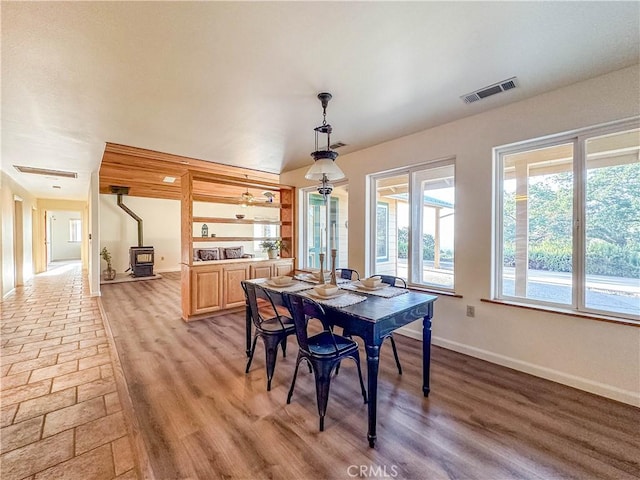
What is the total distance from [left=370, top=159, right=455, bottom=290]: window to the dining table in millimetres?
1148

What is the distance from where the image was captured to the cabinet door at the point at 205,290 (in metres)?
4.30

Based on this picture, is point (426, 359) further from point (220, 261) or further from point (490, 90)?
point (220, 261)

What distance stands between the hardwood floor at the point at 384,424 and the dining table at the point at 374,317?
0.79 feet

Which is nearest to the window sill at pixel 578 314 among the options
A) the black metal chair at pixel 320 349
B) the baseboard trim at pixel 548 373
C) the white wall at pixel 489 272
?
the white wall at pixel 489 272

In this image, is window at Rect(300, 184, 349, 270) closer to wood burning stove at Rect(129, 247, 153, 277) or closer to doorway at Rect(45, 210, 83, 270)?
wood burning stove at Rect(129, 247, 153, 277)

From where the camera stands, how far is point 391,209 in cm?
409

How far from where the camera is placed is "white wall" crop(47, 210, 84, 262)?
1241 cm

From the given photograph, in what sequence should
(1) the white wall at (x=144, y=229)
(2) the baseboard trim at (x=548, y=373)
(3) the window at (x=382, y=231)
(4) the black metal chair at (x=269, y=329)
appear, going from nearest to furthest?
(2) the baseboard trim at (x=548, y=373)
(4) the black metal chair at (x=269, y=329)
(3) the window at (x=382, y=231)
(1) the white wall at (x=144, y=229)

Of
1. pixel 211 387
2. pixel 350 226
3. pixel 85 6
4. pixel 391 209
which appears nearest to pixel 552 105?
pixel 391 209

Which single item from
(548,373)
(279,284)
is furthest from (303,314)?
(548,373)

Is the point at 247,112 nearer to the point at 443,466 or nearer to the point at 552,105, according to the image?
the point at 552,105

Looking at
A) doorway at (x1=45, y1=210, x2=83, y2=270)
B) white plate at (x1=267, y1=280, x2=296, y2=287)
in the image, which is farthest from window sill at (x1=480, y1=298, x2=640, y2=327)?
doorway at (x1=45, y1=210, x2=83, y2=270)

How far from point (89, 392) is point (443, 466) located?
275 centimetres
